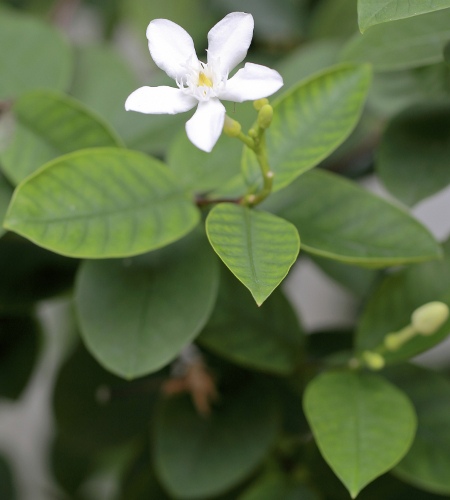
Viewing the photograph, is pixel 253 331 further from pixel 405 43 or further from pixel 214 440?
pixel 405 43

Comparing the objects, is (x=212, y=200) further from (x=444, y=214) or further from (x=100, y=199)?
(x=444, y=214)

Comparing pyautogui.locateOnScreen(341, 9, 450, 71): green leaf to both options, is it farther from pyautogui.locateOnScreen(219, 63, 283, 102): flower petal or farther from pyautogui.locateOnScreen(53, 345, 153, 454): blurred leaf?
pyautogui.locateOnScreen(53, 345, 153, 454): blurred leaf

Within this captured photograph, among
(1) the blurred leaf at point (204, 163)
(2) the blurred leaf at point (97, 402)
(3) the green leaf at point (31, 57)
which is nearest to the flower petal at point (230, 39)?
(1) the blurred leaf at point (204, 163)

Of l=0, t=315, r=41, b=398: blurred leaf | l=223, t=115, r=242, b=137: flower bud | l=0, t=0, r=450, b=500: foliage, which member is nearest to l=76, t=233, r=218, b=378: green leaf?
l=0, t=0, r=450, b=500: foliage

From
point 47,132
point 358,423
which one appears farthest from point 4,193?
→ point 358,423

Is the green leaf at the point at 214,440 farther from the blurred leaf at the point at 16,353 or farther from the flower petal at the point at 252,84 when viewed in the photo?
the flower petal at the point at 252,84

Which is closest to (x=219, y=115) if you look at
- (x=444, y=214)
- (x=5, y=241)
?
(x=5, y=241)
